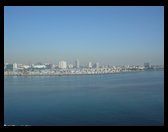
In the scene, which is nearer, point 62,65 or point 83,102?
point 83,102

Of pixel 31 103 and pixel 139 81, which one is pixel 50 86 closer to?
pixel 31 103

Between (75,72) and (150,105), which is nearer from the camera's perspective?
(150,105)

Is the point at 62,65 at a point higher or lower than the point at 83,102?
higher

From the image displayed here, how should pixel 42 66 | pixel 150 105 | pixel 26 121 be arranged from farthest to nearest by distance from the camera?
pixel 42 66, pixel 150 105, pixel 26 121

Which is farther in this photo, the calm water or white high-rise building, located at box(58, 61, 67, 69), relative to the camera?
white high-rise building, located at box(58, 61, 67, 69)

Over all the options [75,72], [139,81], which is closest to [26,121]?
[75,72]

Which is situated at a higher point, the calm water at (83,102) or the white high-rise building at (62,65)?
the white high-rise building at (62,65)

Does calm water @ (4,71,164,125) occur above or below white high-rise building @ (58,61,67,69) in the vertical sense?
below

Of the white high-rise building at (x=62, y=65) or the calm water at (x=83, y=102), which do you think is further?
the white high-rise building at (x=62, y=65)
